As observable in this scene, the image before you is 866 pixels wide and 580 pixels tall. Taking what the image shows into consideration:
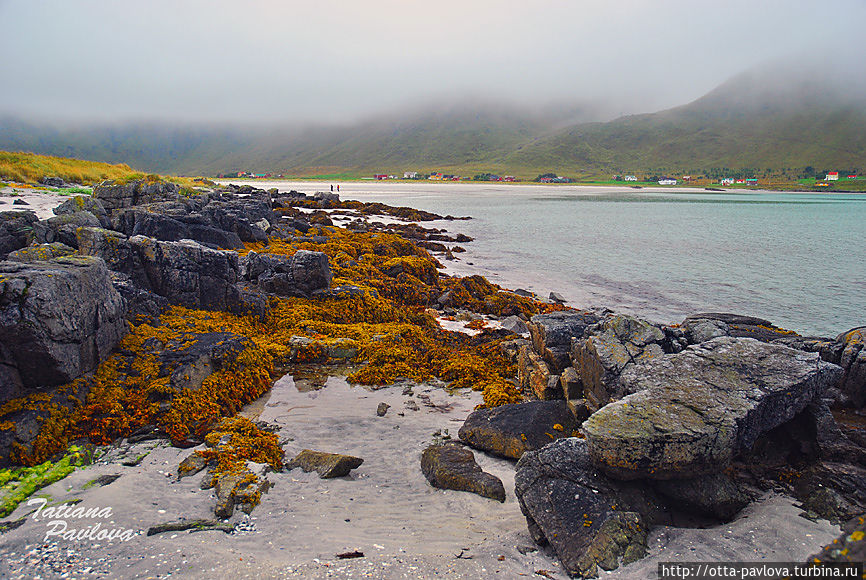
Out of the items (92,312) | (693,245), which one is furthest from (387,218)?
(92,312)

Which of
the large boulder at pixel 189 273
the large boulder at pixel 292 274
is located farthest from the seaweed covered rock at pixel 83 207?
the large boulder at pixel 189 273

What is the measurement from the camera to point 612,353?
7.25m

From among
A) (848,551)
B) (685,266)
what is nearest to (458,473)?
(848,551)

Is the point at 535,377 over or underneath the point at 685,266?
over

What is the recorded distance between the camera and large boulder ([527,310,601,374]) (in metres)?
8.73

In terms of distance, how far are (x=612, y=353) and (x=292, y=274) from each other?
398 inches

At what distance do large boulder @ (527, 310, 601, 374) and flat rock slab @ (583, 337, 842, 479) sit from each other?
7.48ft

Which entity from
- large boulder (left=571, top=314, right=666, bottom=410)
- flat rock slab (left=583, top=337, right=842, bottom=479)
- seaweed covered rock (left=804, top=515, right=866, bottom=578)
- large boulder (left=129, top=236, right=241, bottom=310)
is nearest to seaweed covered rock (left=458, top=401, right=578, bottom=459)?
large boulder (left=571, top=314, right=666, bottom=410)

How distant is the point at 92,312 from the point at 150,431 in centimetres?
248

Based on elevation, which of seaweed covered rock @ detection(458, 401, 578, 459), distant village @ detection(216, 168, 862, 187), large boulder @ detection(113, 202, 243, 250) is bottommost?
seaweed covered rock @ detection(458, 401, 578, 459)

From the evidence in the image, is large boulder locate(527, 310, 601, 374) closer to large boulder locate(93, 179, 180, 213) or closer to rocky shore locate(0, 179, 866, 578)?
rocky shore locate(0, 179, 866, 578)

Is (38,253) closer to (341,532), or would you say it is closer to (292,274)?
(292,274)

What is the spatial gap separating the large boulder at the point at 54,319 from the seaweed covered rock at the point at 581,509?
23.2 feet

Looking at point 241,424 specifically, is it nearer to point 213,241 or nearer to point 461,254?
point 213,241
